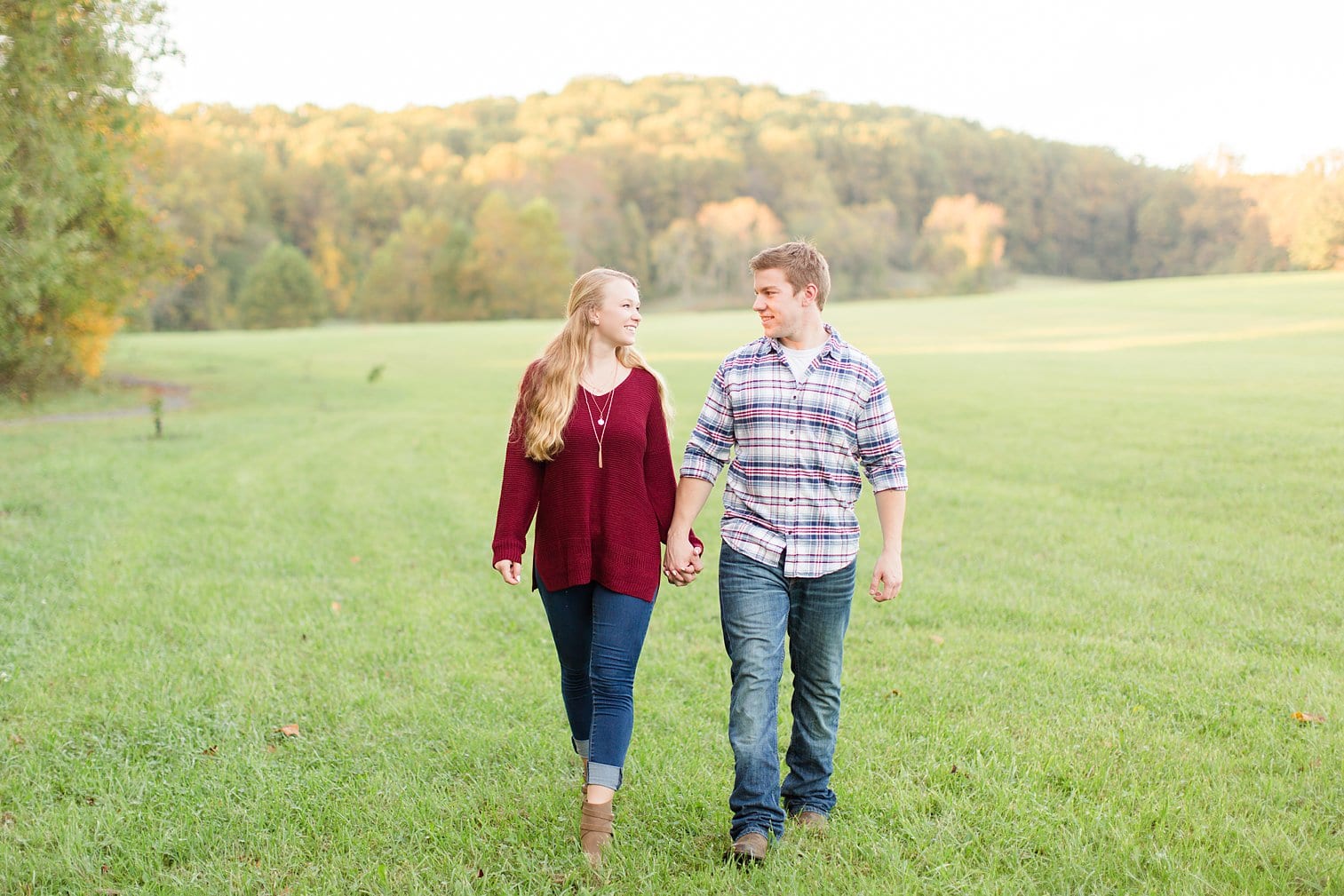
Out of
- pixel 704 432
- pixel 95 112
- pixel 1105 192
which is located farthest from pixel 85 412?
pixel 1105 192

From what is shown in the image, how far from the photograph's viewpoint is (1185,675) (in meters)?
5.28

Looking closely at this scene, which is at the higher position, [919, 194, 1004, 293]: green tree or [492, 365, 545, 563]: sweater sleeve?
[919, 194, 1004, 293]: green tree

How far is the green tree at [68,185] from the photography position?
12.6 metres

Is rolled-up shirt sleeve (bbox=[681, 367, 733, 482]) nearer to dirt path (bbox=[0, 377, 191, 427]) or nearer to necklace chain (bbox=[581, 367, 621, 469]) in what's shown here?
necklace chain (bbox=[581, 367, 621, 469])

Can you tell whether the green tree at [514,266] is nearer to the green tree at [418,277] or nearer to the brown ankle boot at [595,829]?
the green tree at [418,277]

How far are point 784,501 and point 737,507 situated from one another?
190 mm

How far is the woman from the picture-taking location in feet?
12.1

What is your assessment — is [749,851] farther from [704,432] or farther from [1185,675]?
[1185,675]

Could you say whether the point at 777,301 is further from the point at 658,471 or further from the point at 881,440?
the point at 658,471

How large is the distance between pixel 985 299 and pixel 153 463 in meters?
49.2

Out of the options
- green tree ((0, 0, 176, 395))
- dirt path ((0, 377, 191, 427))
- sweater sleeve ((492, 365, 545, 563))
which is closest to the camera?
sweater sleeve ((492, 365, 545, 563))

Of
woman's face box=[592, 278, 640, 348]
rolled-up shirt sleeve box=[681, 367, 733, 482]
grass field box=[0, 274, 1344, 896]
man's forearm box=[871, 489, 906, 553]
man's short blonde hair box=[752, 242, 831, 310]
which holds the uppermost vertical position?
man's short blonde hair box=[752, 242, 831, 310]

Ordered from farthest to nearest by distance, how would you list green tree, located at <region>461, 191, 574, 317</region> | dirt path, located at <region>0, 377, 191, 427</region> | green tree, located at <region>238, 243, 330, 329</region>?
green tree, located at <region>461, 191, 574, 317</region>, green tree, located at <region>238, 243, 330, 329</region>, dirt path, located at <region>0, 377, 191, 427</region>

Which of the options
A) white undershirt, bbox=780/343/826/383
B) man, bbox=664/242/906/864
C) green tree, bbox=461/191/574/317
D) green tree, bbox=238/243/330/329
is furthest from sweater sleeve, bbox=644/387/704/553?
green tree, bbox=461/191/574/317
